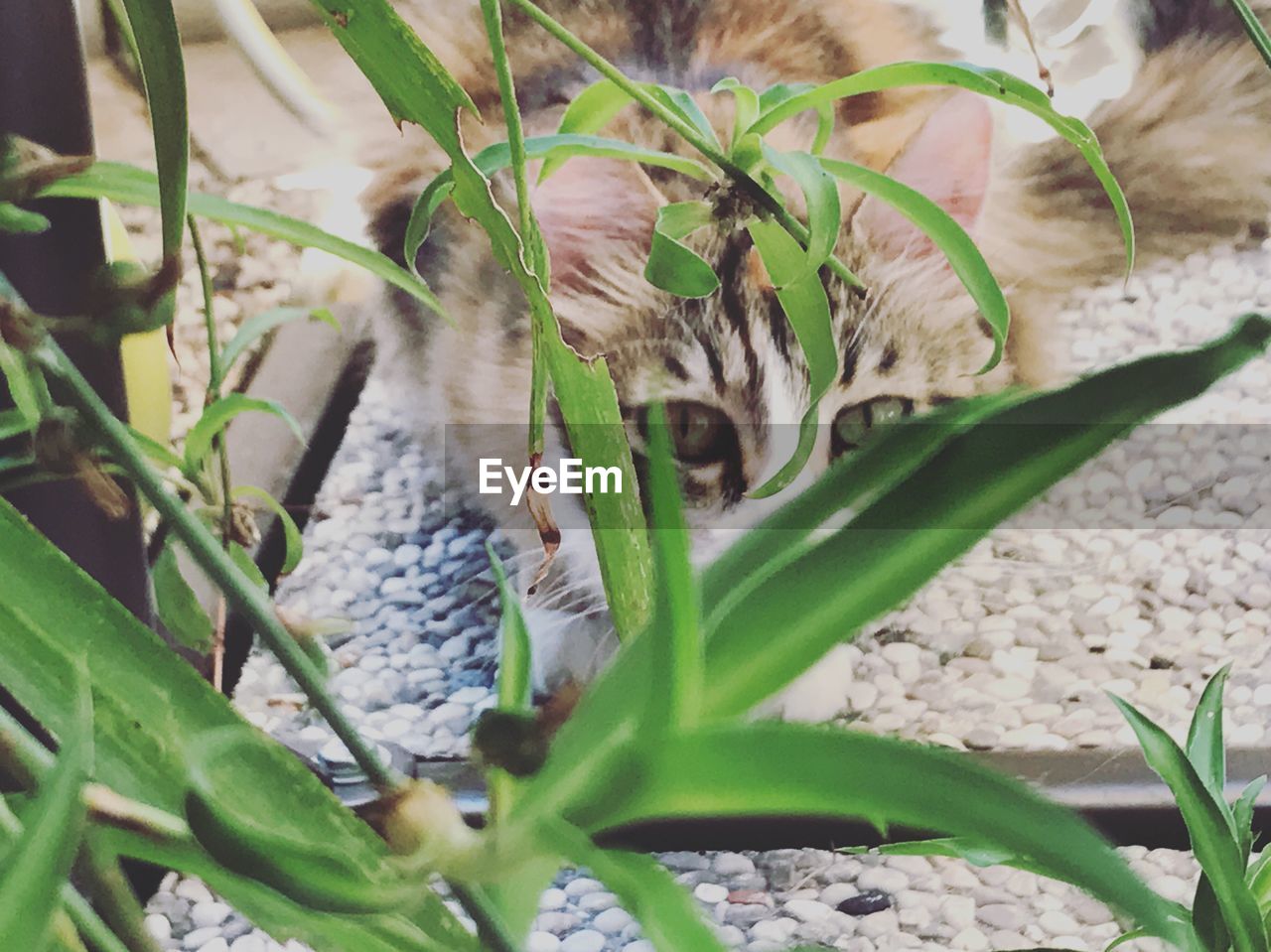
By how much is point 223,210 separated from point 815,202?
0.16 m

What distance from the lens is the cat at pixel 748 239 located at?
0.66 m

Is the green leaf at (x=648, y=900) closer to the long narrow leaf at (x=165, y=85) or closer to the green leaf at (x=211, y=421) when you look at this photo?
the long narrow leaf at (x=165, y=85)

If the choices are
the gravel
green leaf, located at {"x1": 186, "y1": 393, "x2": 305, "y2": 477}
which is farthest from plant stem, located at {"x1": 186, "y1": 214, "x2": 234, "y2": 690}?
the gravel

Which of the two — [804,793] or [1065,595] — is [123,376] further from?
[1065,595]

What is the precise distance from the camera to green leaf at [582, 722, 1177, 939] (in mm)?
115

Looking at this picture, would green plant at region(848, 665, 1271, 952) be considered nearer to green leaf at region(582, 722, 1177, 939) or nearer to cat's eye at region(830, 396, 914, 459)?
green leaf at region(582, 722, 1177, 939)

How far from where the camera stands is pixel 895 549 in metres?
0.15

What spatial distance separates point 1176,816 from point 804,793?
0.53 meters

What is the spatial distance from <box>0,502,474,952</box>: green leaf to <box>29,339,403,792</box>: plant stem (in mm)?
12

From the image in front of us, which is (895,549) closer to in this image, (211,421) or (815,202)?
(815,202)

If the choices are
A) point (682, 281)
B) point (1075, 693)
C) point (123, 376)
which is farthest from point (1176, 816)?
point (123, 376)

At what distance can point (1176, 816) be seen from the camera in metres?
0.53

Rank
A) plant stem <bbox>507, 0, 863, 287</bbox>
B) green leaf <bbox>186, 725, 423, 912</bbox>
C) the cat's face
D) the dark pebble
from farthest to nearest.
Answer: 1. the cat's face
2. the dark pebble
3. plant stem <bbox>507, 0, 863, 287</bbox>
4. green leaf <bbox>186, 725, 423, 912</bbox>

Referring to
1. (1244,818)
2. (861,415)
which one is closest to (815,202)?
(1244,818)
